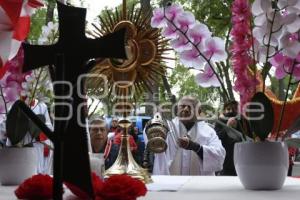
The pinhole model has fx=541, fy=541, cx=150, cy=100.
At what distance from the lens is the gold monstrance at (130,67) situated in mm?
1643

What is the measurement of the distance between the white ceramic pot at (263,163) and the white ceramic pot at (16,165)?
0.59 metres

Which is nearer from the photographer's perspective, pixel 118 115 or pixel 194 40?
pixel 194 40

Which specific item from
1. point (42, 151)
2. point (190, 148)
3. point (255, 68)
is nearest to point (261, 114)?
point (255, 68)

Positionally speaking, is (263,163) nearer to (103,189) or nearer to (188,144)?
(103,189)

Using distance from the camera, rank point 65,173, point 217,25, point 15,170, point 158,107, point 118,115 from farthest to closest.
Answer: point 217,25
point 158,107
point 118,115
point 15,170
point 65,173

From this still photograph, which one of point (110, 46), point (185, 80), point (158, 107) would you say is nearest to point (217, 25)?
point (158, 107)

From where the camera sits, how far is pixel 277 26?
1.32 metres

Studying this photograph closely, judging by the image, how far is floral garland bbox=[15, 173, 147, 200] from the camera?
0.96 meters

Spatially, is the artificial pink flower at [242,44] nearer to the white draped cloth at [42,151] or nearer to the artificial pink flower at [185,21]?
the artificial pink flower at [185,21]

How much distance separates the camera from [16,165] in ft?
4.97

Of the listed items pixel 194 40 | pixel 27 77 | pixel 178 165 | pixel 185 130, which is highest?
pixel 194 40

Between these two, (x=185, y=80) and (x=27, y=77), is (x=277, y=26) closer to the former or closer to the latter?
(x=27, y=77)

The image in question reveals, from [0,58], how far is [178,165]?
2.29 metres

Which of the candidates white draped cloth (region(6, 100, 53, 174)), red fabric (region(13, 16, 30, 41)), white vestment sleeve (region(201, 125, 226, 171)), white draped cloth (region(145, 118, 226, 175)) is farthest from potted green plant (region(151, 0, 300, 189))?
white draped cloth (region(145, 118, 226, 175))
